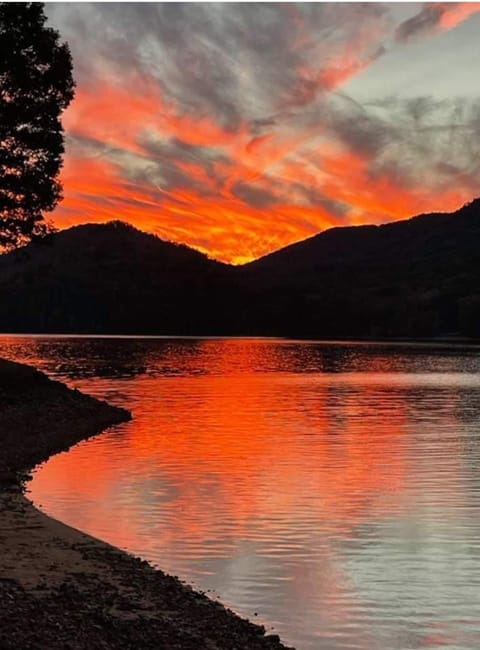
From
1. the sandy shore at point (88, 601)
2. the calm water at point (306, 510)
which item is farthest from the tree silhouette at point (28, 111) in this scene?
the sandy shore at point (88, 601)

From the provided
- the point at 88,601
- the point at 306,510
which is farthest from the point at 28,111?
the point at 88,601

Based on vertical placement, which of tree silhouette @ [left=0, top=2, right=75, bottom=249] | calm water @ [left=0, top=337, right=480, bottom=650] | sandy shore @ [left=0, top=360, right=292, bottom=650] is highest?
tree silhouette @ [left=0, top=2, right=75, bottom=249]

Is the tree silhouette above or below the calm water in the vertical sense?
above

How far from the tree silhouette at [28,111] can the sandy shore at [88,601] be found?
27.8 meters

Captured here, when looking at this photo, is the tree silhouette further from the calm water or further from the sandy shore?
the sandy shore

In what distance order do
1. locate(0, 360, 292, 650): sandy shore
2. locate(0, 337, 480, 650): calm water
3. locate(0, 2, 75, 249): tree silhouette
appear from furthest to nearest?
locate(0, 2, 75, 249): tree silhouette, locate(0, 337, 480, 650): calm water, locate(0, 360, 292, 650): sandy shore

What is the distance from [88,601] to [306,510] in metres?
13.2

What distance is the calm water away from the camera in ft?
57.2

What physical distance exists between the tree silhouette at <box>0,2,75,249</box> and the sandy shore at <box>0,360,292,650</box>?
91.3ft

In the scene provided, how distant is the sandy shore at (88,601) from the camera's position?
531 inches

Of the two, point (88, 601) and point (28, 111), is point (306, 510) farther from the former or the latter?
point (28, 111)

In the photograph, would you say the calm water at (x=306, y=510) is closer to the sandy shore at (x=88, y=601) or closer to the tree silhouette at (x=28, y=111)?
the sandy shore at (x=88, y=601)

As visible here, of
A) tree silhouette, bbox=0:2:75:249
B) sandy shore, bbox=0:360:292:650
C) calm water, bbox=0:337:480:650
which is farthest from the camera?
tree silhouette, bbox=0:2:75:249

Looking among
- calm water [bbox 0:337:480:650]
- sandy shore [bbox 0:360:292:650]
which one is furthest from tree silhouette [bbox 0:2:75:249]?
sandy shore [bbox 0:360:292:650]
